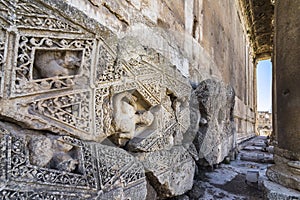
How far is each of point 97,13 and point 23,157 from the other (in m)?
1.18

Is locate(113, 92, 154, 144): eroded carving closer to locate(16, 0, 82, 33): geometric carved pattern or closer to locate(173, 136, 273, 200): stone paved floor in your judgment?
locate(16, 0, 82, 33): geometric carved pattern

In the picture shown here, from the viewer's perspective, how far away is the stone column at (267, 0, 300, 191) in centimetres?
182

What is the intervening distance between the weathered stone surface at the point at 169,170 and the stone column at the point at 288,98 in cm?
84

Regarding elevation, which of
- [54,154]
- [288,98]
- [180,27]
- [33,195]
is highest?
[180,27]

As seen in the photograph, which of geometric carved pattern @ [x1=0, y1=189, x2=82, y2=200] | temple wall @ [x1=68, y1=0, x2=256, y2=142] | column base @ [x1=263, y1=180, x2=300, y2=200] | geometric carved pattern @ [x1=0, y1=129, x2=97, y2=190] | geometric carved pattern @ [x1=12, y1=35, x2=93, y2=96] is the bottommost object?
column base @ [x1=263, y1=180, x2=300, y2=200]

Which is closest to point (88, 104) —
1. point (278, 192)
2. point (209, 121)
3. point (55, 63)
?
point (55, 63)

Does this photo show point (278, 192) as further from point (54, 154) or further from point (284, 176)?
point (54, 154)

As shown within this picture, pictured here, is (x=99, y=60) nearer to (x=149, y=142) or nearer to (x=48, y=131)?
(x=48, y=131)

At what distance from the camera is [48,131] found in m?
1.03

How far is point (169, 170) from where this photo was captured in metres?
1.79

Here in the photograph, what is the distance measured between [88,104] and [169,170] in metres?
1.01

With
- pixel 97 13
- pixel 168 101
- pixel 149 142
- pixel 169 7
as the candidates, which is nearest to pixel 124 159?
pixel 149 142

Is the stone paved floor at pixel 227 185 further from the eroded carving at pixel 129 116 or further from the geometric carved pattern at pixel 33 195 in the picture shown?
the geometric carved pattern at pixel 33 195

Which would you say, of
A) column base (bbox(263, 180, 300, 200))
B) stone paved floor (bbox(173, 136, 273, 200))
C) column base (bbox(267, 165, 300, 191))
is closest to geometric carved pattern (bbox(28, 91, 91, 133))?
stone paved floor (bbox(173, 136, 273, 200))
